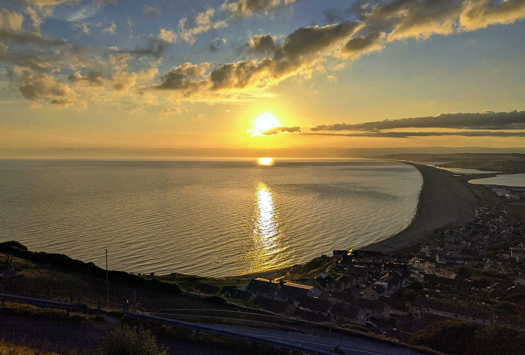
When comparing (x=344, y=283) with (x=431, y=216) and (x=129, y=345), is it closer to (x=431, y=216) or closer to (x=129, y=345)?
(x=129, y=345)

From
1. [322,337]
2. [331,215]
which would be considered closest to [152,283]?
[322,337]

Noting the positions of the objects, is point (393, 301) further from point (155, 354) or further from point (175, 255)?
point (175, 255)

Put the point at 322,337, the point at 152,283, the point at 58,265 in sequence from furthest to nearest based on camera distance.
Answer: the point at 58,265, the point at 152,283, the point at 322,337

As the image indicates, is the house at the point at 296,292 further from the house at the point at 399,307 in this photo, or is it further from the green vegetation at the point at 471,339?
the green vegetation at the point at 471,339

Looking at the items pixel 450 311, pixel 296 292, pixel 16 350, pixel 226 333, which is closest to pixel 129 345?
pixel 16 350

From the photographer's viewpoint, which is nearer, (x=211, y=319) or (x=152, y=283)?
(x=211, y=319)

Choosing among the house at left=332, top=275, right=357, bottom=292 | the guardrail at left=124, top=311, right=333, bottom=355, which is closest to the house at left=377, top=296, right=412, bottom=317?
the house at left=332, top=275, right=357, bottom=292
